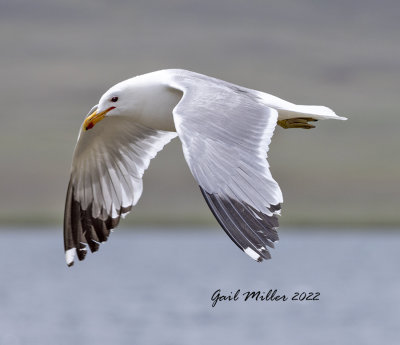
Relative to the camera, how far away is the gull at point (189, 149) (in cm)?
560

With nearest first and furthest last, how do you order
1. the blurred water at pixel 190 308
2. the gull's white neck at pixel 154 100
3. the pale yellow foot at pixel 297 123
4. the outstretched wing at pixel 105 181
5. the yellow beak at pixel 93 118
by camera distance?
the gull's white neck at pixel 154 100 → the yellow beak at pixel 93 118 → the pale yellow foot at pixel 297 123 → the outstretched wing at pixel 105 181 → the blurred water at pixel 190 308

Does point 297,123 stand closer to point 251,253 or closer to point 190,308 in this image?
point 251,253

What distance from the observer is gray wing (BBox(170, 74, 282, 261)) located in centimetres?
555

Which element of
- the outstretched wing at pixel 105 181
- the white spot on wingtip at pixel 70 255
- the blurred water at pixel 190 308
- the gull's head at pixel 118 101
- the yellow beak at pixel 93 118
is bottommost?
the blurred water at pixel 190 308

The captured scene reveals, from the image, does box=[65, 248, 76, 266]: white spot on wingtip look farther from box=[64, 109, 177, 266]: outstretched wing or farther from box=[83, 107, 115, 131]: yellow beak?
box=[83, 107, 115, 131]: yellow beak

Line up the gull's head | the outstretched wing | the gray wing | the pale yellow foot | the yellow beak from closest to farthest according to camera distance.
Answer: the gray wing, the gull's head, the yellow beak, the pale yellow foot, the outstretched wing

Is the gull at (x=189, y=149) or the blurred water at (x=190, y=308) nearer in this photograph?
the gull at (x=189, y=149)

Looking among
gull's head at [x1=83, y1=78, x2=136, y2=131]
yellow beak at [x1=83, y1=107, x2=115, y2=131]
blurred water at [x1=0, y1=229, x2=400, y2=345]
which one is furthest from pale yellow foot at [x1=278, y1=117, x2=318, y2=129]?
blurred water at [x1=0, y1=229, x2=400, y2=345]

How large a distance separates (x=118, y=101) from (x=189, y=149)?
1550 millimetres

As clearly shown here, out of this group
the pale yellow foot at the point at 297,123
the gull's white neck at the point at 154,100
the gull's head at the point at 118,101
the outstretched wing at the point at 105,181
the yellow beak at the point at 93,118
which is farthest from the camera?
the outstretched wing at the point at 105,181

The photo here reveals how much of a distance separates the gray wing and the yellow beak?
33.2 inches

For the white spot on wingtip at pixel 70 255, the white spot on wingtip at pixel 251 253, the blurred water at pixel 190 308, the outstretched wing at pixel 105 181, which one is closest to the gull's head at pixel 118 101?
the outstretched wing at pixel 105 181

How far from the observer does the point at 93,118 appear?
7562 mm

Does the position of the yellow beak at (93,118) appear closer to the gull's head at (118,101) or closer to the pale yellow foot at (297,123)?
the gull's head at (118,101)
